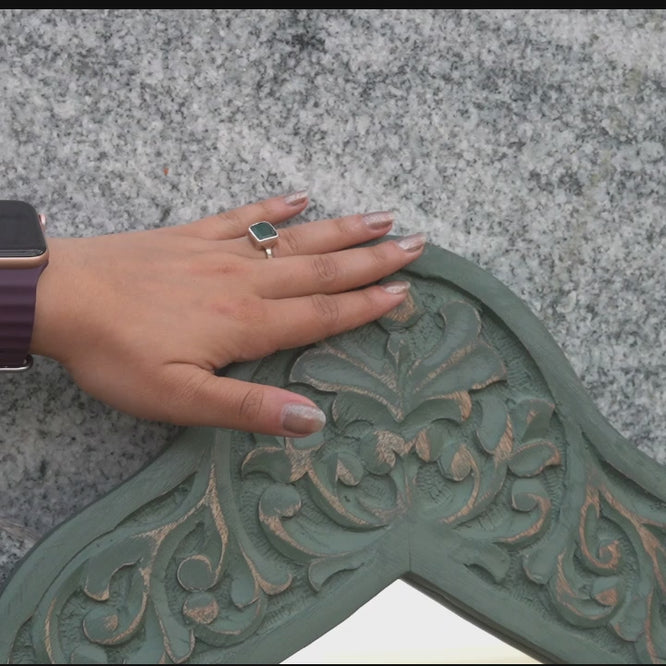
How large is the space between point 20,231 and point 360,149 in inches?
13.9

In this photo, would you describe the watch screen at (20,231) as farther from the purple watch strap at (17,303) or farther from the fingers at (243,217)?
the fingers at (243,217)

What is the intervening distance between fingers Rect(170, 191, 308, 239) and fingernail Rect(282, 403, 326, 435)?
20 cm

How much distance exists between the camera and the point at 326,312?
104cm

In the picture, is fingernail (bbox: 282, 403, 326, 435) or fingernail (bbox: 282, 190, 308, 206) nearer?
fingernail (bbox: 282, 403, 326, 435)

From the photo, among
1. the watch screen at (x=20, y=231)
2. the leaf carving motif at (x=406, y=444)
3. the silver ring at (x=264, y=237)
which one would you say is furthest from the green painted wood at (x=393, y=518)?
the watch screen at (x=20, y=231)

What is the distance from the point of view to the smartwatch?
37.9 inches

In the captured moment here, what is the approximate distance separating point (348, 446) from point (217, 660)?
0.23 metres

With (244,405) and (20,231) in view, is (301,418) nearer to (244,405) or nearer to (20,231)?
(244,405)

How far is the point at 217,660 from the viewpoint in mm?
1005

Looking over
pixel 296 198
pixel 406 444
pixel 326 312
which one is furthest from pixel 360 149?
pixel 406 444

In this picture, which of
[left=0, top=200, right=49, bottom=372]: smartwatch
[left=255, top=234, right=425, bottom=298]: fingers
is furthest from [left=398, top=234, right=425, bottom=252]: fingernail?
[left=0, top=200, right=49, bottom=372]: smartwatch

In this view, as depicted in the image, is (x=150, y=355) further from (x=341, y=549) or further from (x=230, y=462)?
(x=341, y=549)

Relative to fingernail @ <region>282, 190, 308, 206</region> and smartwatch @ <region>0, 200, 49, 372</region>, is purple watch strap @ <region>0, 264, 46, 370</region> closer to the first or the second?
smartwatch @ <region>0, 200, 49, 372</region>

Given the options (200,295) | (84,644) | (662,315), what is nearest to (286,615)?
(84,644)
